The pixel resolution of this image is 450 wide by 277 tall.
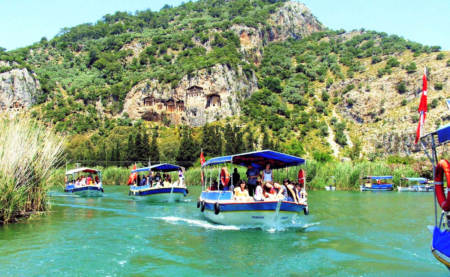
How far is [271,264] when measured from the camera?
1384 cm

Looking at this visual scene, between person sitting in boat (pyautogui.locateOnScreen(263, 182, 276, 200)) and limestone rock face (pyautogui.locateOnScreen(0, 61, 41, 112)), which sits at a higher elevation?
limestone rock face (pyautogui.locateOnScreen(0, 61, 41, 112))

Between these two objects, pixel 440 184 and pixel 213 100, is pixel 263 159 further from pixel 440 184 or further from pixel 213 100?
pixel 213 100

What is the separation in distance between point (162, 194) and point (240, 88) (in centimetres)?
9826

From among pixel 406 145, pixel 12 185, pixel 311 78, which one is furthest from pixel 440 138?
pixel 311 78

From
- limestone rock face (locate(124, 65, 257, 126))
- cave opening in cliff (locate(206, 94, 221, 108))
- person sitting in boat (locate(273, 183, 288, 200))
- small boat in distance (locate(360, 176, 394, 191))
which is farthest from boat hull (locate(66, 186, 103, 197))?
cave opening in cliff (locate(206, 94, 221, 108))

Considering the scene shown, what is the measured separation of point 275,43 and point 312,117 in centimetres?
7181

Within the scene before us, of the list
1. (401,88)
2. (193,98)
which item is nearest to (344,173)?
(401,88)

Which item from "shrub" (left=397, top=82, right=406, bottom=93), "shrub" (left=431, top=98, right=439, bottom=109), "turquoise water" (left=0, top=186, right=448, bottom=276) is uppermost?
"shrub" (left=397, top=82, right=406, bottom=93)

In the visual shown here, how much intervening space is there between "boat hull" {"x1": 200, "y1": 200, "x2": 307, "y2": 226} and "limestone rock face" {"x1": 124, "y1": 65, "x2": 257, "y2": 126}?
4037 inches

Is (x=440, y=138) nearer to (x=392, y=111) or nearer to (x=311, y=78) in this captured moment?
(x=392, y=111)

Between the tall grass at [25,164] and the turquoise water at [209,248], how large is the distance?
0.99 meters

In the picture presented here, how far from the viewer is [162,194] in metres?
36.8

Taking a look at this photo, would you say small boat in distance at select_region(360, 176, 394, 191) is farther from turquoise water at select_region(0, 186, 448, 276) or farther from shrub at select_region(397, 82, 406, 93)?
shrub at select_region(397, 82, 406, 93)

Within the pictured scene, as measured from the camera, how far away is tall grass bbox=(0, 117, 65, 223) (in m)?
18.2
